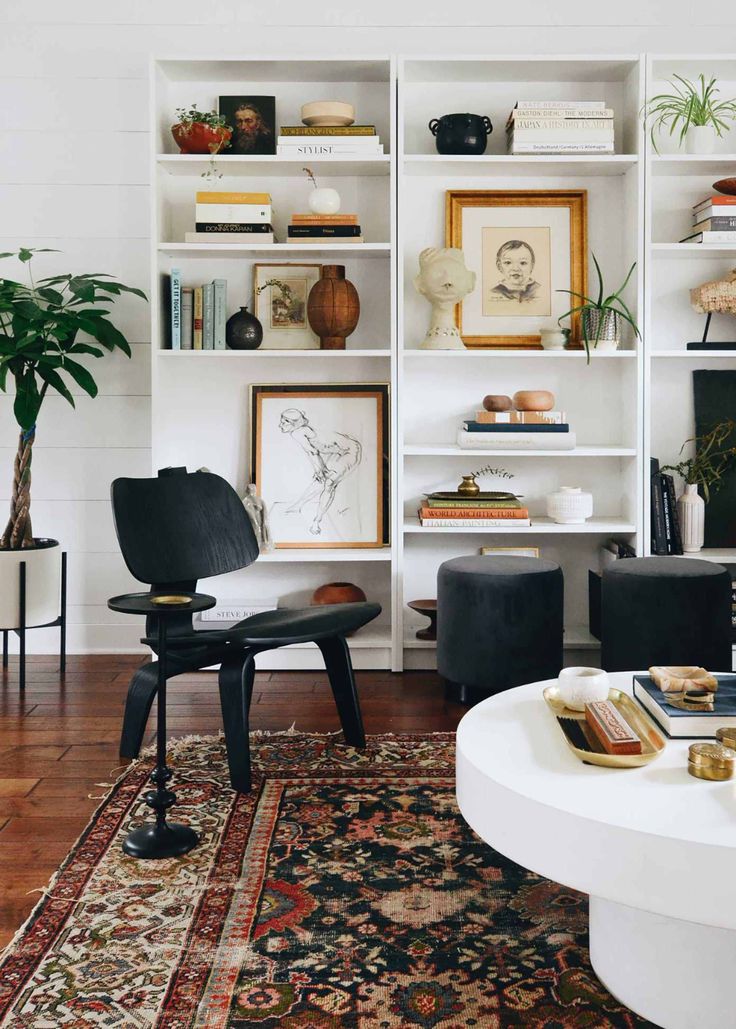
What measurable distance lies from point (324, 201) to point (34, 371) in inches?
51.5

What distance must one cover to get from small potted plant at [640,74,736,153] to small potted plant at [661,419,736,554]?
1.14m

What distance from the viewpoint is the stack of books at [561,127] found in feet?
13.5

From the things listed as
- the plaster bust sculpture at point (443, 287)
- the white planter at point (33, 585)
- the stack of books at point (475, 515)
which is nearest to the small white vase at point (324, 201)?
the plaster bust sculpture at point (443, 287)

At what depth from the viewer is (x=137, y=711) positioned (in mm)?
3135

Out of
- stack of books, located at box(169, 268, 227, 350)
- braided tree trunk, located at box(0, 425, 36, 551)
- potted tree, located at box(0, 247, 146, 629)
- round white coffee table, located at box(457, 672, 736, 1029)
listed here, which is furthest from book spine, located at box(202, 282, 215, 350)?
round white coffee table, located at box(457, 672, 736, 1029)

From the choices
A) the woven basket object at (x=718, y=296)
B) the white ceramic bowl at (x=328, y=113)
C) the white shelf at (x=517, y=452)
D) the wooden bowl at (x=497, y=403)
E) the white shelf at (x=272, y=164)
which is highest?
the white ceramic bowl at (x=328, y=113)

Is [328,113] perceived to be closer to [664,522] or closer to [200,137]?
[200,137]

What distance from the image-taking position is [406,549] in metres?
4.51

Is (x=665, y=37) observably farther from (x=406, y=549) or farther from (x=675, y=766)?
(x=675, y=766)

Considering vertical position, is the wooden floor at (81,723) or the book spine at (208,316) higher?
the book spine at (208,316)

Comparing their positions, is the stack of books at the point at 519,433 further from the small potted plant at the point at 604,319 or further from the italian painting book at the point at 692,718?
the italian painting book at the point at 692,718

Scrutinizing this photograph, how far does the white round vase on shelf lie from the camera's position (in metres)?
4.19

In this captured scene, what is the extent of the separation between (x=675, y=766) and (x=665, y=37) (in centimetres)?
350

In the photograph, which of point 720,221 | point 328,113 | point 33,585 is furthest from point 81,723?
point 720,221
